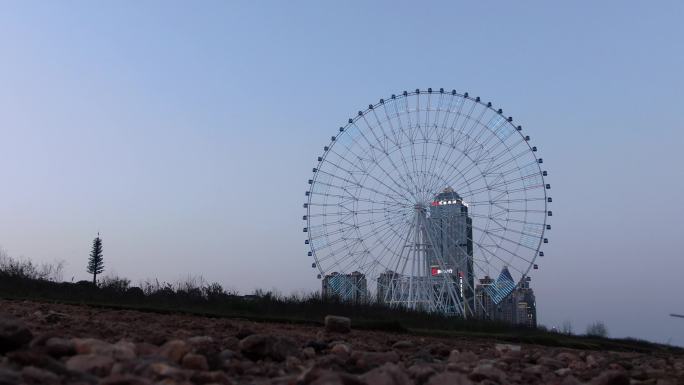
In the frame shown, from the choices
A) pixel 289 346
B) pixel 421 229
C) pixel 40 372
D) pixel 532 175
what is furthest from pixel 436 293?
pixel 40 372

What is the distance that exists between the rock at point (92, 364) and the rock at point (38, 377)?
26 centimetres

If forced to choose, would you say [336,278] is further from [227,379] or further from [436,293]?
[227,379]

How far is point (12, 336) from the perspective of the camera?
14.2 ft

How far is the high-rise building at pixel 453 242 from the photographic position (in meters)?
34.3

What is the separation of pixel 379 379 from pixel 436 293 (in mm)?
30909

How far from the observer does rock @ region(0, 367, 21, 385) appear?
3.11m

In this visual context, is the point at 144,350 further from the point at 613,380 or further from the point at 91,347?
the point at 613,380

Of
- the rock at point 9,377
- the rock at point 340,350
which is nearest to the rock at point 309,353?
the rock at point 340,350

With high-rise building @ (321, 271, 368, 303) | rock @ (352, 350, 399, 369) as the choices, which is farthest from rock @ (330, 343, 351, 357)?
high-rise building @ (321, 271, 368, 303)

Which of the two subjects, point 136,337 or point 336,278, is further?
point 336,278

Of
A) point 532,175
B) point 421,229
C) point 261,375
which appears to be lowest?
point 261,375

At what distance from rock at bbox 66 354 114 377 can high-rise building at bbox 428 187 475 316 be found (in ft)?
101

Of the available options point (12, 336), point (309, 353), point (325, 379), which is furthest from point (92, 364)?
point (309, 353)

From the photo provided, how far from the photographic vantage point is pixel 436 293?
34.3 m
